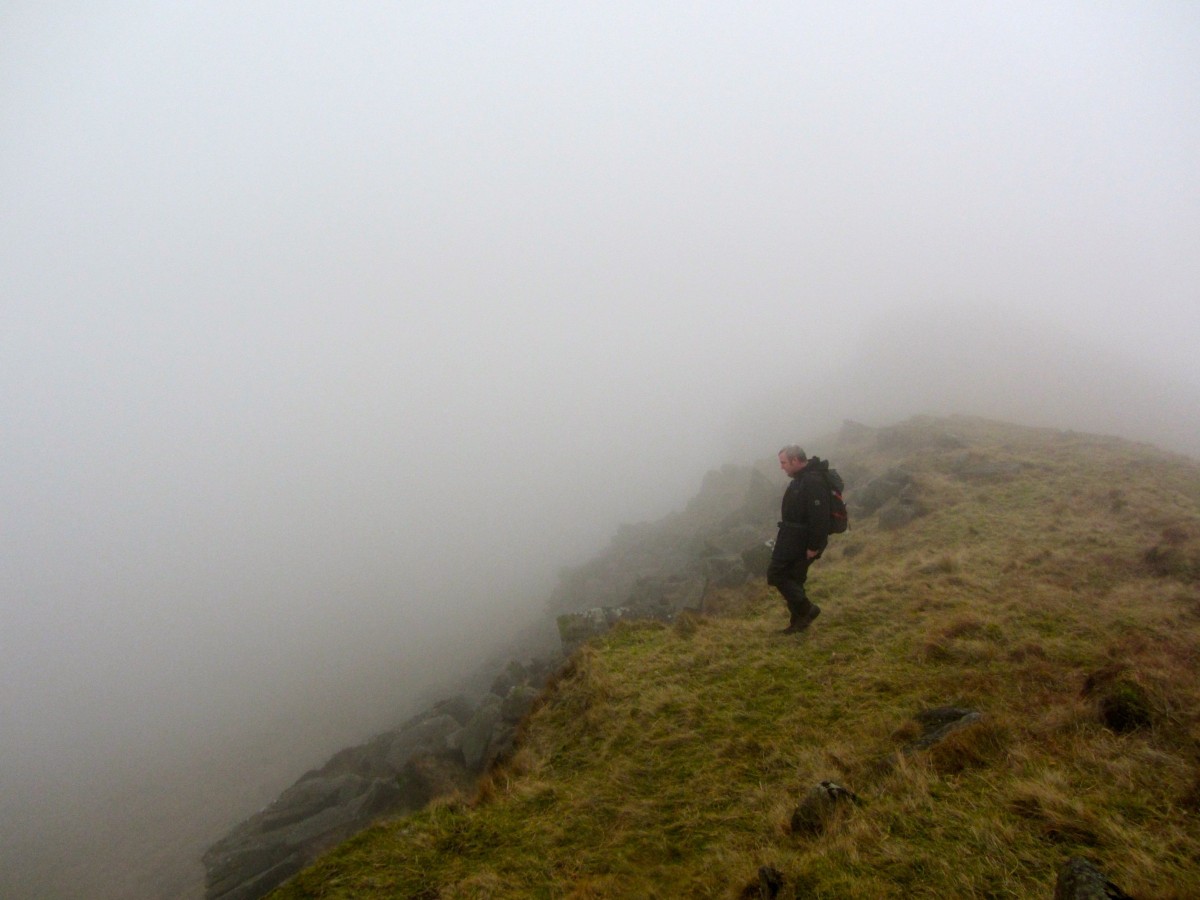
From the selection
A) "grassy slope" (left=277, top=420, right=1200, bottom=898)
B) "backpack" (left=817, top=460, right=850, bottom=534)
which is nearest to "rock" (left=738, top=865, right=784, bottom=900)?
"grassy slope" (left=277, top=420, right=1200, bottom=898)

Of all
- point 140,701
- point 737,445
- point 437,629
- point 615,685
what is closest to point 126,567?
point 140,701

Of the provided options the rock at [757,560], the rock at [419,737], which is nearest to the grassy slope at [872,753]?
the rock at [757,560]

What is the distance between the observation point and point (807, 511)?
10953 mm

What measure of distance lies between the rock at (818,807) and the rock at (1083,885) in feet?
6.73

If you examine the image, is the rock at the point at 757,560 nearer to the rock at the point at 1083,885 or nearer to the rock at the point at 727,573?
the rock at the point at 727,573

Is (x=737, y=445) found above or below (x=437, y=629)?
above

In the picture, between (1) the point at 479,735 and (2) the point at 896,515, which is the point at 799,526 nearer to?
(1) the point at 479,735

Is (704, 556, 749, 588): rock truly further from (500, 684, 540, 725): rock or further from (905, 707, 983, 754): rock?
(905, 707, 983, 754): rock

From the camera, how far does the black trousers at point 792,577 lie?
36.9 ft

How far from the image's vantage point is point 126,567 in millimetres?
170250

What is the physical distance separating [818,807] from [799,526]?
19.1ft

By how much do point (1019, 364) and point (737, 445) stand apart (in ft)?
123

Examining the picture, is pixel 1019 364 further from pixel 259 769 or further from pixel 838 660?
pixel 259 769

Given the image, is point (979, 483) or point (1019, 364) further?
point (1019, 364)
